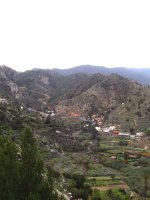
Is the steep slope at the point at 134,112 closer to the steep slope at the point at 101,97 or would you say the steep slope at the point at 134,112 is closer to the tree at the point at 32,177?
the steep slope at the point at 101,97

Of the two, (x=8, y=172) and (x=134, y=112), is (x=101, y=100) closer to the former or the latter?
(x=134, y=112)

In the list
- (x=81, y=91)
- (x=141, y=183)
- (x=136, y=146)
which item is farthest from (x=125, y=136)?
(x=81, y=91)

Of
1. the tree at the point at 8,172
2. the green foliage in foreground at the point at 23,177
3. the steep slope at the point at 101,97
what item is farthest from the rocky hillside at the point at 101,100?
the tree at the point at 8,172

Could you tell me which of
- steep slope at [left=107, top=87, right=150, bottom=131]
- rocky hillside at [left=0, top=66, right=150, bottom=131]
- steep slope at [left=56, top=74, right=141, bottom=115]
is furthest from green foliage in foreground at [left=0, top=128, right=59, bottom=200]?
steep slope at [left=56, top=74, right=141, bottom=115]

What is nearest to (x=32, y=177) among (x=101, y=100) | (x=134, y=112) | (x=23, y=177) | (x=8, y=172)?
(x=23, y=177)

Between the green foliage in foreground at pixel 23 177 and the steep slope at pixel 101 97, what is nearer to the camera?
the green foliage in foreground at pixel 23 177

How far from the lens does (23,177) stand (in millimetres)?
20391

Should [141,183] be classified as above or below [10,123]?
below

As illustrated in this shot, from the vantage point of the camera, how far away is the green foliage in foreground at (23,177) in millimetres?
19438

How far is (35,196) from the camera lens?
1883 cm

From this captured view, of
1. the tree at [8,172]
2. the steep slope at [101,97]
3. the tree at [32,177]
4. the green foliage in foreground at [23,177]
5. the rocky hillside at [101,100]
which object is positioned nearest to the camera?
the tree at [8,172]

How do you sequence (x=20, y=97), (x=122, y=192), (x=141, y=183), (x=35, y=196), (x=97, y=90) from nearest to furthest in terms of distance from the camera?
1. (x=35, y=196)
2. (x=122, y=192)
3. (x=141, y=183)
4. (x=97, y=90)
5. (x=20, y=97)

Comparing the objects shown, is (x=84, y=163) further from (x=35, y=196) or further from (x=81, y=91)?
(x=81, y=91)

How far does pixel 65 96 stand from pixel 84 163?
4952 inches
